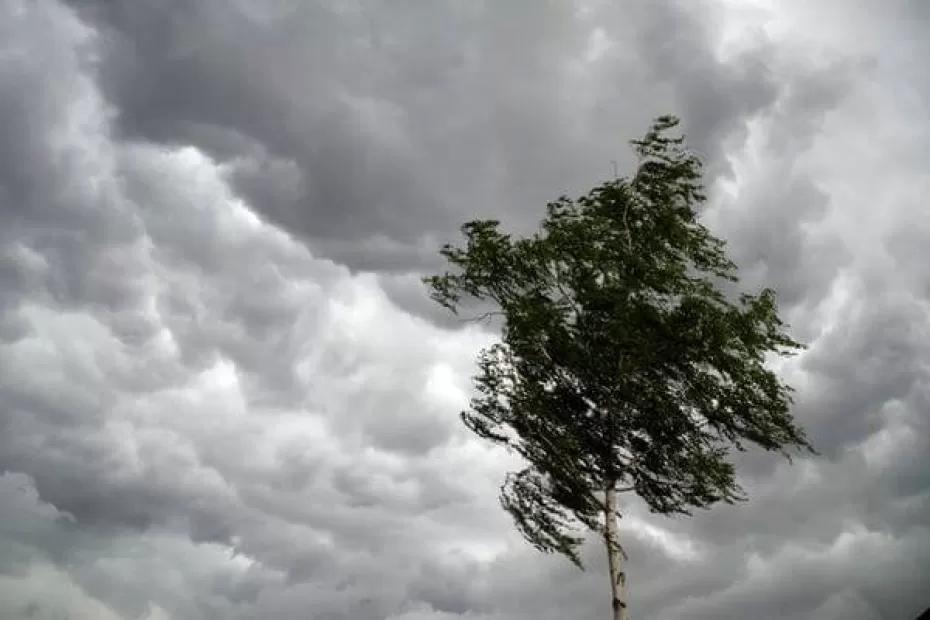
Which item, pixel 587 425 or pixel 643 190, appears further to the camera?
pixel 643 190

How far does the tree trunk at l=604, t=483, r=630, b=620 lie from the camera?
54.1ft

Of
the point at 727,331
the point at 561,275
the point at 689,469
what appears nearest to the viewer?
the point at 727,331

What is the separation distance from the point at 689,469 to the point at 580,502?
2.91 metres

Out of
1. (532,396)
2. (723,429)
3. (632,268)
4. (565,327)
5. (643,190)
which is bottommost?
(723,429)

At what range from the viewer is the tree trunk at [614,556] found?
1648 centimetres

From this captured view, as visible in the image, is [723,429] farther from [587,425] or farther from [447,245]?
[447,245]

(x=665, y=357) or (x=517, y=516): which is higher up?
(x=665, y=357)

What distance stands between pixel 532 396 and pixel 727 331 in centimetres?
527

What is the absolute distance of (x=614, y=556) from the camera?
17062mm

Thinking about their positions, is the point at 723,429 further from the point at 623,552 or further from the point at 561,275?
the point at 561,275

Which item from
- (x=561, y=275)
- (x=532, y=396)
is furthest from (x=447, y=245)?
(x=532, y=396)

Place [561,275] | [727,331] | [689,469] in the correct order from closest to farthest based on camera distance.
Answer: [727,331]
[689,469]
[561,275]

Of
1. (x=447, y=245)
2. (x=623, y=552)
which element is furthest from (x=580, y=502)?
(x=447, y=245)

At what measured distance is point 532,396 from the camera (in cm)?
1889
